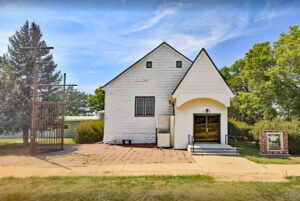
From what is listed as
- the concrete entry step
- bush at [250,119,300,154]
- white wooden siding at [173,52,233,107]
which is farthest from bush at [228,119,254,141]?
the concrete entry step

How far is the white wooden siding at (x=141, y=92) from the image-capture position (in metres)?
15.1

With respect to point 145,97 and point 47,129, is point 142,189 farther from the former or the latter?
point 145,97

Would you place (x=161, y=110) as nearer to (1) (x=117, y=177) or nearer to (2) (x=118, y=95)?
(2) (x=118, y=95)

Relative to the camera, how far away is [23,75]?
1714 cm

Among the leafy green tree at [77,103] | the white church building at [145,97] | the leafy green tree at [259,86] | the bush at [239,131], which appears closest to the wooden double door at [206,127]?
the white church building at [145,97]

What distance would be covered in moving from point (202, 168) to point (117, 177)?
3233 mm

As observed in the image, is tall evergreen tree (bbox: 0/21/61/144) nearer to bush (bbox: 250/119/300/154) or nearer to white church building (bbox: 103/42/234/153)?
white church building (bbox: 103/42/234/153)

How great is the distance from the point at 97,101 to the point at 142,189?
3680 centimetres

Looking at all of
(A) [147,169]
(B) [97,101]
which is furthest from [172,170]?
(B) [97,101]

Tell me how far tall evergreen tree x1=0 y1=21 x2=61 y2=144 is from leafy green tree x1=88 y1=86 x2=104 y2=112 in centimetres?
1802

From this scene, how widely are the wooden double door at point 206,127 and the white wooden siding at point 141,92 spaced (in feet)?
10.2

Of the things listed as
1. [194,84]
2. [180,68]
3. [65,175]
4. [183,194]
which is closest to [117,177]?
[65,175]

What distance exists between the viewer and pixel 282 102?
1833cm

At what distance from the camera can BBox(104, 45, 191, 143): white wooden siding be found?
15.1 m
